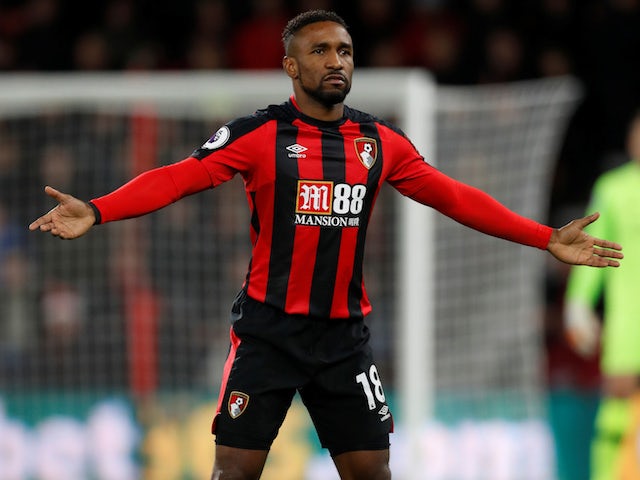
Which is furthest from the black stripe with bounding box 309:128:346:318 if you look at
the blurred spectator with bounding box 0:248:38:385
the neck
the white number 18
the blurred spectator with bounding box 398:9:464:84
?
the blurred spectator with bounding box 398:9:464:84

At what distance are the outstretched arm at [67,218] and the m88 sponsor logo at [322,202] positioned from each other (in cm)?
70

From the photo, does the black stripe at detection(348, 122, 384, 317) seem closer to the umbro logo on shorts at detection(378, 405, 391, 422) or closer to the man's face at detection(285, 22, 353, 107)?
the man's face at detection(285, 22, 353, 107)

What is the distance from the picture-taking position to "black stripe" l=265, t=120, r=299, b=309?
14.5 feet

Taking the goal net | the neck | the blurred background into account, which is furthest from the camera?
the blurred background

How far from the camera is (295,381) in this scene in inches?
175

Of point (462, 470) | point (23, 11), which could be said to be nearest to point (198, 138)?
point (462, 470)

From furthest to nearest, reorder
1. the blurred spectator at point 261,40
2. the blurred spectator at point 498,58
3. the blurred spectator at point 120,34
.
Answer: the blurred spectator at point 261,40 → the blurred spectator at point 120,34 → the blurred spectator at point 498,58

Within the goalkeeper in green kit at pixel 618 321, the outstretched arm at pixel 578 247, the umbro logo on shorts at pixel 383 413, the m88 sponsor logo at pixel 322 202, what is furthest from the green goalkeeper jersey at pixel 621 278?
the m88 sponsor logo at pixel 322 202

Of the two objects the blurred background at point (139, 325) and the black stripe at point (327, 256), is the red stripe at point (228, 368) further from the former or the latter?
the blurred background at point (139, 325)

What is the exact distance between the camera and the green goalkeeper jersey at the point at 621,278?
7.34 metres

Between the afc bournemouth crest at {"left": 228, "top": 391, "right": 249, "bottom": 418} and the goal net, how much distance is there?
10.6ft

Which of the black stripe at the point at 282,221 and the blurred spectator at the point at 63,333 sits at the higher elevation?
the black stripe at the point at 282,221

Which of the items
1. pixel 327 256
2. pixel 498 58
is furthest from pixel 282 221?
pixel 498 58

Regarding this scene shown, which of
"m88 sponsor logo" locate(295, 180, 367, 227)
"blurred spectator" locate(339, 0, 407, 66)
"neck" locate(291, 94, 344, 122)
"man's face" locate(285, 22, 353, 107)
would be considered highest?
"blurred spectator" locate(339, 0, 407, 66)
